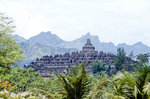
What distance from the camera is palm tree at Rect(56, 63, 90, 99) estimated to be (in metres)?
10.7

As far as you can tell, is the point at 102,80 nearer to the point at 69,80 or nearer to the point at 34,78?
the point at 69,80

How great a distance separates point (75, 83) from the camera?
10.7m

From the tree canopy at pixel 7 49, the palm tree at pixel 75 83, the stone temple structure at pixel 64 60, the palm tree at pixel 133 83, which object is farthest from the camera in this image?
the stone temple structure at pixel 64 60

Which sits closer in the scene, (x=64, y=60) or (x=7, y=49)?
(x=7, y=49)

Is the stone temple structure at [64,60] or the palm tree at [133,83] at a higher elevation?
the palm tree at [133,83]

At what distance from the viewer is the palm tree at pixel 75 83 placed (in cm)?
1068

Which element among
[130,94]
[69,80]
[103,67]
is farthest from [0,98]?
[103,67]

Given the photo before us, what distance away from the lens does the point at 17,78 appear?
37.3m

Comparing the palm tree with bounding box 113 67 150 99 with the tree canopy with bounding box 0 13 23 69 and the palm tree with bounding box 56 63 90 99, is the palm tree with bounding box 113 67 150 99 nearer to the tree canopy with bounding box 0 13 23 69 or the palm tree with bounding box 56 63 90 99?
the palm tree with bounding box 56 63 90 99

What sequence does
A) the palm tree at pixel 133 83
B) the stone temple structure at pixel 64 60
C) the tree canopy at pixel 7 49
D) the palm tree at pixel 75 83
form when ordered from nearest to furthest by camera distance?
the palm tree at pixel 75 83, the palm tree at pixel 133 83, the tree canopy at pixel 7 49, the stone temple structure at pixel 64 60

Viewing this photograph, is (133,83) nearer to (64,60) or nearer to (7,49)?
(7,49)

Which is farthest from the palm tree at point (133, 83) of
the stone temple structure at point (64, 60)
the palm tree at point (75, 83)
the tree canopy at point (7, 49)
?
the stone temple structure at point (64, 60)

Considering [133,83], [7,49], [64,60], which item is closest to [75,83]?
[133,83]

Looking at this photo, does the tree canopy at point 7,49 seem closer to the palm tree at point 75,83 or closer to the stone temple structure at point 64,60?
the palm tree at point 75,83
